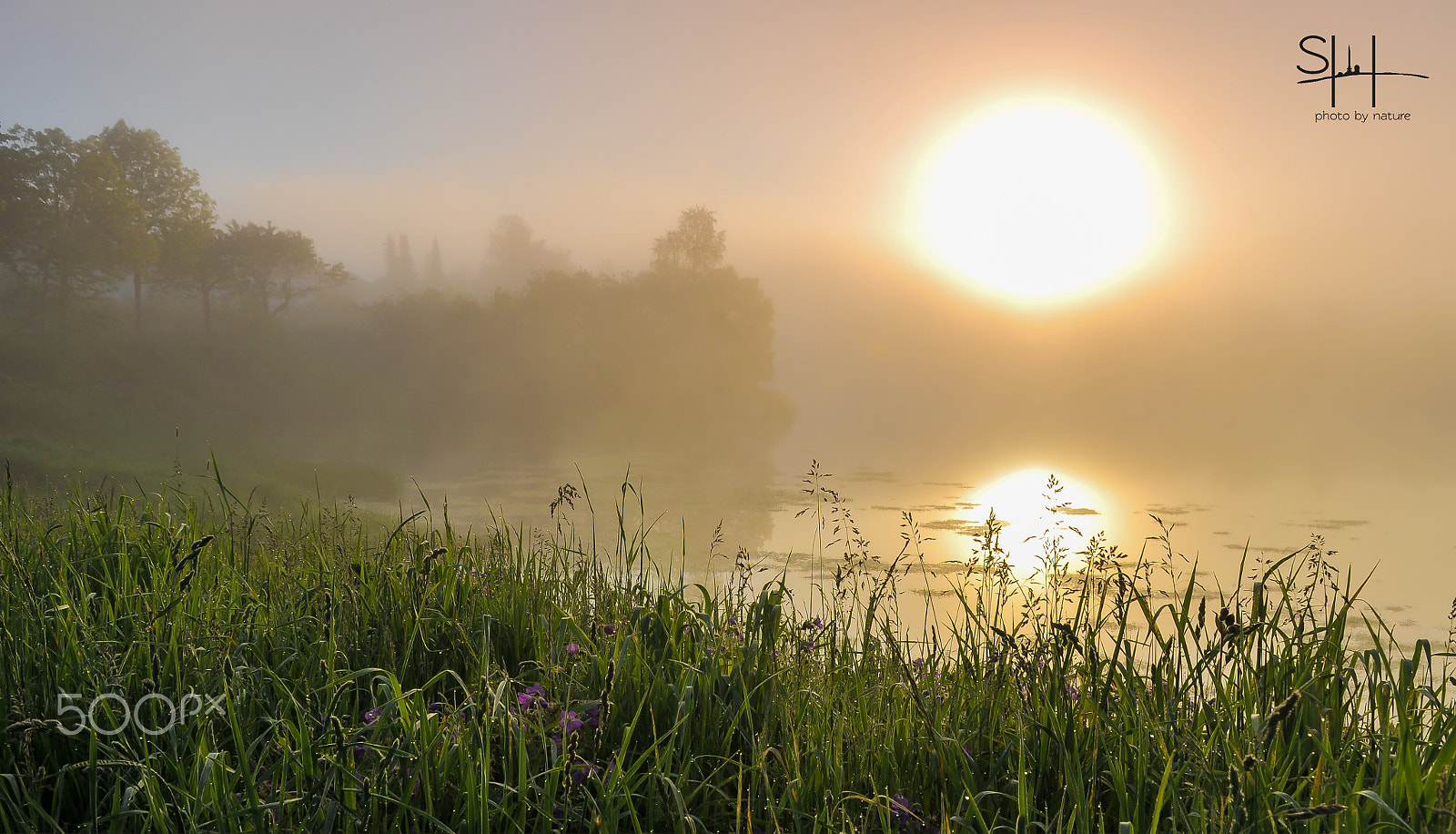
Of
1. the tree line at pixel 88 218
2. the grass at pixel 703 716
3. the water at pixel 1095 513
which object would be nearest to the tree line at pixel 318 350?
the tree line at pixel 88 218

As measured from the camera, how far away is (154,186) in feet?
117

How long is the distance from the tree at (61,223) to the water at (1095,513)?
18135mm

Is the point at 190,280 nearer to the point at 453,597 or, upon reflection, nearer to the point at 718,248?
the point at 718,248

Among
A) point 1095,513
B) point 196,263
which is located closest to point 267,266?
point 196,263

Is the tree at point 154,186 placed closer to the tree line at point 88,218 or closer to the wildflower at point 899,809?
the tree line at point 88,218

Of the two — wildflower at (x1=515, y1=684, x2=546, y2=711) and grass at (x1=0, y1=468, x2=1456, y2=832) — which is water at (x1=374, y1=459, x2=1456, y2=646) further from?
wildflower at (x1=515, y1=684, x2=546, y2=711)

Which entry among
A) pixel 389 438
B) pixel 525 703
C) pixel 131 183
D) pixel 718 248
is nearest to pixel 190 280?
pixel 131 183

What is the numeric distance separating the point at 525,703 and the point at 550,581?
128 cm

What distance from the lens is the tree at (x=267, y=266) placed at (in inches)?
1580

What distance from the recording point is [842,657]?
3252 millimetres

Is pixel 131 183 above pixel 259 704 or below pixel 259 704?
above

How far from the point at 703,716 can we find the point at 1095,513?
10.2m

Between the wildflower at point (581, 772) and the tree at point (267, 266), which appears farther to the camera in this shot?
the tree at point (267, 266)

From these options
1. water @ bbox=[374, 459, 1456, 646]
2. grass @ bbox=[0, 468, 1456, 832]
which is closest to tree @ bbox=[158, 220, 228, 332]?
water @ bbox=[374, 459, 1456, 646]
